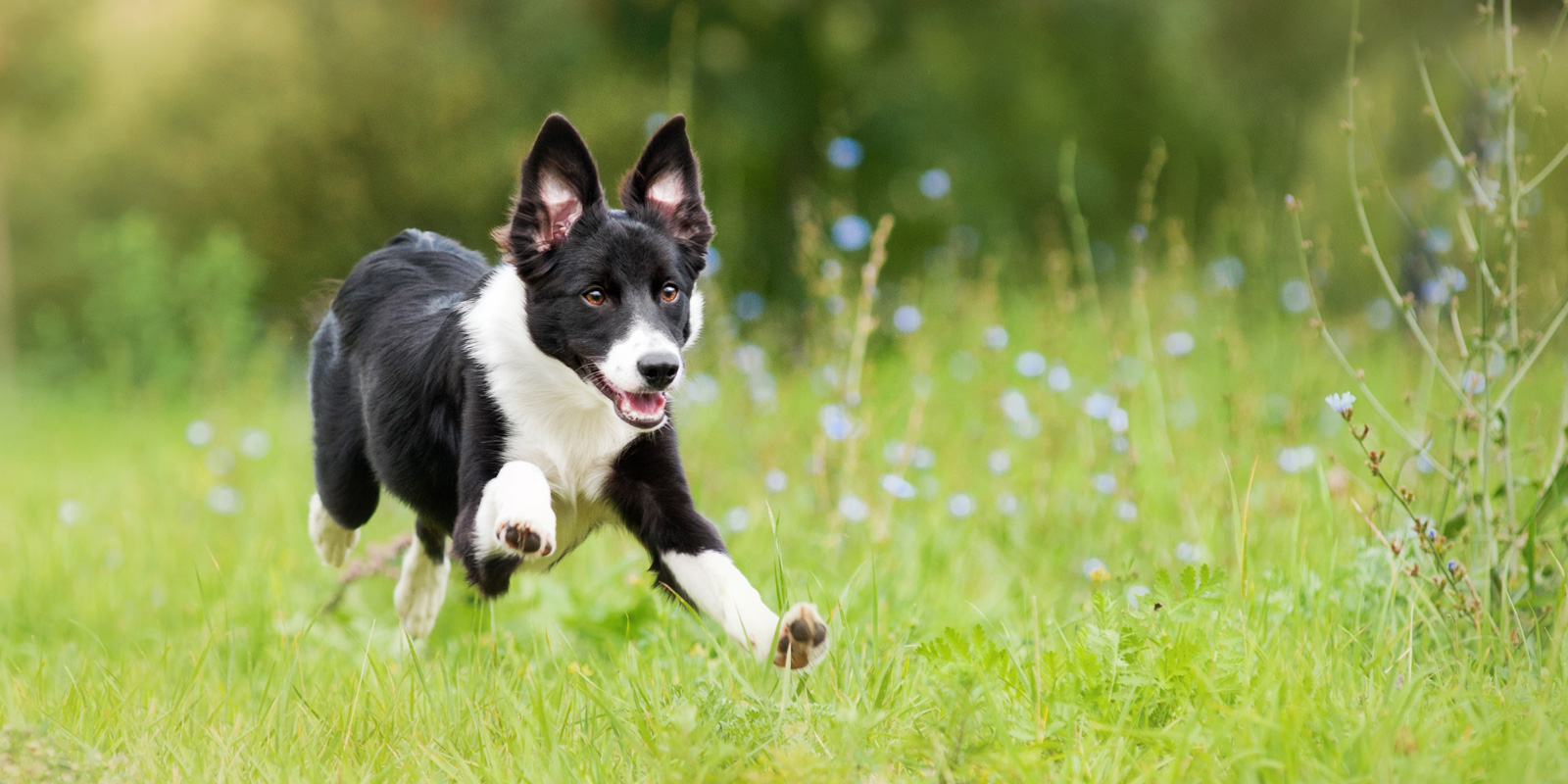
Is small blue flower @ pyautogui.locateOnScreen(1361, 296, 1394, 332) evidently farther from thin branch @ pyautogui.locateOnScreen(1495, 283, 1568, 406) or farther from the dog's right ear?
the dog's right ear

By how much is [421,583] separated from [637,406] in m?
1.31

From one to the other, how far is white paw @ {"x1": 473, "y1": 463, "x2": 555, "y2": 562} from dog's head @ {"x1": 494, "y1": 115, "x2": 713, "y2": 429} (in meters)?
0.25

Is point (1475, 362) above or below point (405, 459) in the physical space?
above

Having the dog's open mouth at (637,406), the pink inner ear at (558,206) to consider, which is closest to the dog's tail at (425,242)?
the pink inner ear at (558,206)

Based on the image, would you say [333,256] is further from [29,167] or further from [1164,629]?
[1164,629]

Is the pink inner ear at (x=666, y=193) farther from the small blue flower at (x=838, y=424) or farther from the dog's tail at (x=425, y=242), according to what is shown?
the small blue flower at (x=838, y=424)

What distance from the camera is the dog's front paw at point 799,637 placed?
2.34 meters

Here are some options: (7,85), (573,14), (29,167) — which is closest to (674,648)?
(573,14)

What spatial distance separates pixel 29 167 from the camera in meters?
12.4

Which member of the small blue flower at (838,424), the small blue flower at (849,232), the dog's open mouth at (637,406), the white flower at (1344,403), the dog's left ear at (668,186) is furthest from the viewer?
A: the small blue flower at (849,232)

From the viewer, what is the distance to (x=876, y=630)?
2775mm

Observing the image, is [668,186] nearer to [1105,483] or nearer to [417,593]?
[417,593]

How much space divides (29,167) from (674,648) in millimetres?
11826

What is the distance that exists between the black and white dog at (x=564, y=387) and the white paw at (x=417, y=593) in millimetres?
382
